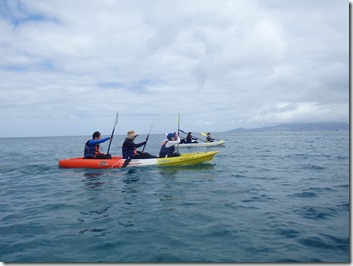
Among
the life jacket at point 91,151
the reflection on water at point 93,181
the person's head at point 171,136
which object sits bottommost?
the reflection on water at point 93,181

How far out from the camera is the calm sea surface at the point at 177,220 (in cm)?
518

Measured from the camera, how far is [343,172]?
13.6m

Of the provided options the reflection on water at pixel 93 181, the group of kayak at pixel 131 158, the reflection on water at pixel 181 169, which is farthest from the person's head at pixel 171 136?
the reflection on water at pixel 93 181

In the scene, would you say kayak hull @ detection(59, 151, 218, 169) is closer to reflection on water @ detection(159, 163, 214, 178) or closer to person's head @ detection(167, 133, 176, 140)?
reflection on water @ detection(159, 163, 214, 178)

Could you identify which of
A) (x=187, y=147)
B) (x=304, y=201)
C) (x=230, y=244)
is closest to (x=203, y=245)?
(x=230, y=244)

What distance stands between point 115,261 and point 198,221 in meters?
2.53

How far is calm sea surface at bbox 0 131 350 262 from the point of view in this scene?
204 inches

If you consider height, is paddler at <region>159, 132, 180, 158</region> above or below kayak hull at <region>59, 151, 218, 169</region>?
above

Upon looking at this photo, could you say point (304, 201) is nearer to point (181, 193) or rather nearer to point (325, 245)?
point (325, 245)

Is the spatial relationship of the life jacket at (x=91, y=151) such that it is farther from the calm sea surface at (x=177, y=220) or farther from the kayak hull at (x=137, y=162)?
the calm sea surface at (x=177, y=220)

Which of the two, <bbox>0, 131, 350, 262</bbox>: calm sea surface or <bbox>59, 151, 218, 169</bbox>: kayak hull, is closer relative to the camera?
<bbox>0, 131, 350, 262</bbox>: calm sea surface

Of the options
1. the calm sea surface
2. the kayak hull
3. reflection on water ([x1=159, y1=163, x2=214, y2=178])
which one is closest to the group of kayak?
the kayak hull

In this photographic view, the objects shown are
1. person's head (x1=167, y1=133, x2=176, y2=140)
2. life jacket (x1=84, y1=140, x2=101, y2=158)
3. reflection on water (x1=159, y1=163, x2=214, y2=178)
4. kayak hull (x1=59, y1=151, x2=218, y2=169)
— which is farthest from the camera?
life jacket (x1=84, y1=140, x2=101, y2=158)

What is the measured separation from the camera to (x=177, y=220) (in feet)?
22.8
